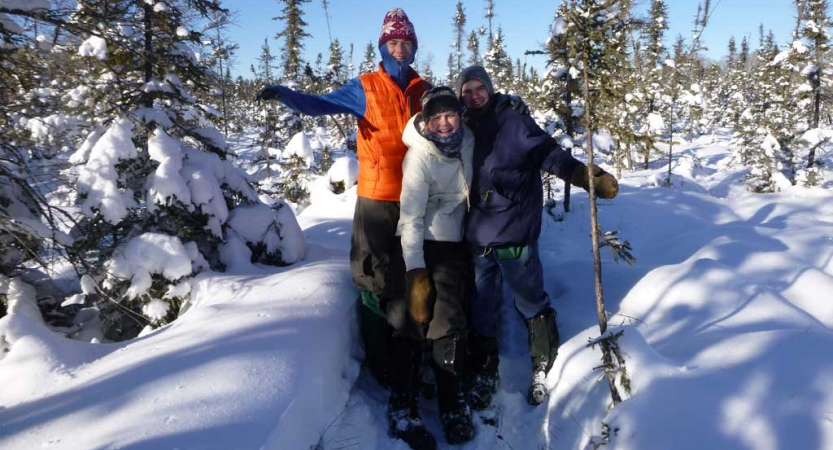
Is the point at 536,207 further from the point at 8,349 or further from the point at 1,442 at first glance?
the point at 8,349

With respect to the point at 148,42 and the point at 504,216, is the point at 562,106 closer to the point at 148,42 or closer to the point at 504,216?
the point at 504,216

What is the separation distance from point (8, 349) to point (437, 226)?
3.44 m

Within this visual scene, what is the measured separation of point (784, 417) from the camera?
7.18ft

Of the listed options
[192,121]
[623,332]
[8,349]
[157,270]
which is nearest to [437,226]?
[623,332]

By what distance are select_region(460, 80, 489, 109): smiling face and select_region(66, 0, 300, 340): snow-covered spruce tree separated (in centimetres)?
286

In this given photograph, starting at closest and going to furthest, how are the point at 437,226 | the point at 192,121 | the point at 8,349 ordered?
the point at 8,349, the point at 437,226, the point at 192,121

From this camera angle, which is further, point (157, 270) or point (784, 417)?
point (157, 270)

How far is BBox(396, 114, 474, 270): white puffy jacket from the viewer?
11.4 ft

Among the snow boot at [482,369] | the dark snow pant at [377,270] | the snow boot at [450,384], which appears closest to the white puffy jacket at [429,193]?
the dark snow pant at [377,270]

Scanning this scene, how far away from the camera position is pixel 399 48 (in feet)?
12.5

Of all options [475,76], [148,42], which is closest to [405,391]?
[475,76]

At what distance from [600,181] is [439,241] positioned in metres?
1.35

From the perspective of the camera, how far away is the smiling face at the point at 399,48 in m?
3.81

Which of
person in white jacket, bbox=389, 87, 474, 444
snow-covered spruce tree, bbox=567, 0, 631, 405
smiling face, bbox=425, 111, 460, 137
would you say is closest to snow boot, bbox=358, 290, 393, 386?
person in white jacket, bbox=389, 87, 474, 444
